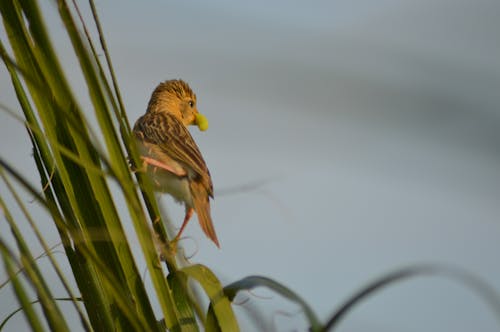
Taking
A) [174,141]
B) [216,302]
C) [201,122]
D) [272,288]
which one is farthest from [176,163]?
[272,288]

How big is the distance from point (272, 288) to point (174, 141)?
11.9ft

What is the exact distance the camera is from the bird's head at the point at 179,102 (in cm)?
633

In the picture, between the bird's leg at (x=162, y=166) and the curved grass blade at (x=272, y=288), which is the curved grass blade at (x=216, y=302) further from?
the bird's leg at (x=162, y=166)

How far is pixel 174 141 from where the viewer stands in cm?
491

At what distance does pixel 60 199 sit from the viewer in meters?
1.92

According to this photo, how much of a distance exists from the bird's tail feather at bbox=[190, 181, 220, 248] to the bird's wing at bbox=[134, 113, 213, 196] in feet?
0.17

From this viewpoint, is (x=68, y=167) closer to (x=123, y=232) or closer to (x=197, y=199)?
(x=123, y=232)

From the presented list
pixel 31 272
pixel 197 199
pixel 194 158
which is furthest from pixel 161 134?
pixel 31 272

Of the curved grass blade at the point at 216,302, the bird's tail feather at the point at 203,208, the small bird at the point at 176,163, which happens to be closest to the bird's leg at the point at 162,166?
the small bird at the point at 176,163

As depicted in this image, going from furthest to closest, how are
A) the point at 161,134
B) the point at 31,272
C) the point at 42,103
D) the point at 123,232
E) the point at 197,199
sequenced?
the point at 161,134, the point at 197,199, the point at 42,103, the point at 123,232, the point at 31,272

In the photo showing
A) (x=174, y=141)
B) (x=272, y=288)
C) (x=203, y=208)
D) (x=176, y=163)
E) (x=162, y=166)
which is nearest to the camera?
(x=272, y=288)

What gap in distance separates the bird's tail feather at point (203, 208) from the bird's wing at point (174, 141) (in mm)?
53

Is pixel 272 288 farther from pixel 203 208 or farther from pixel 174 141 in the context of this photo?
pixel 174 141

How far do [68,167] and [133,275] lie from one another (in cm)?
31
